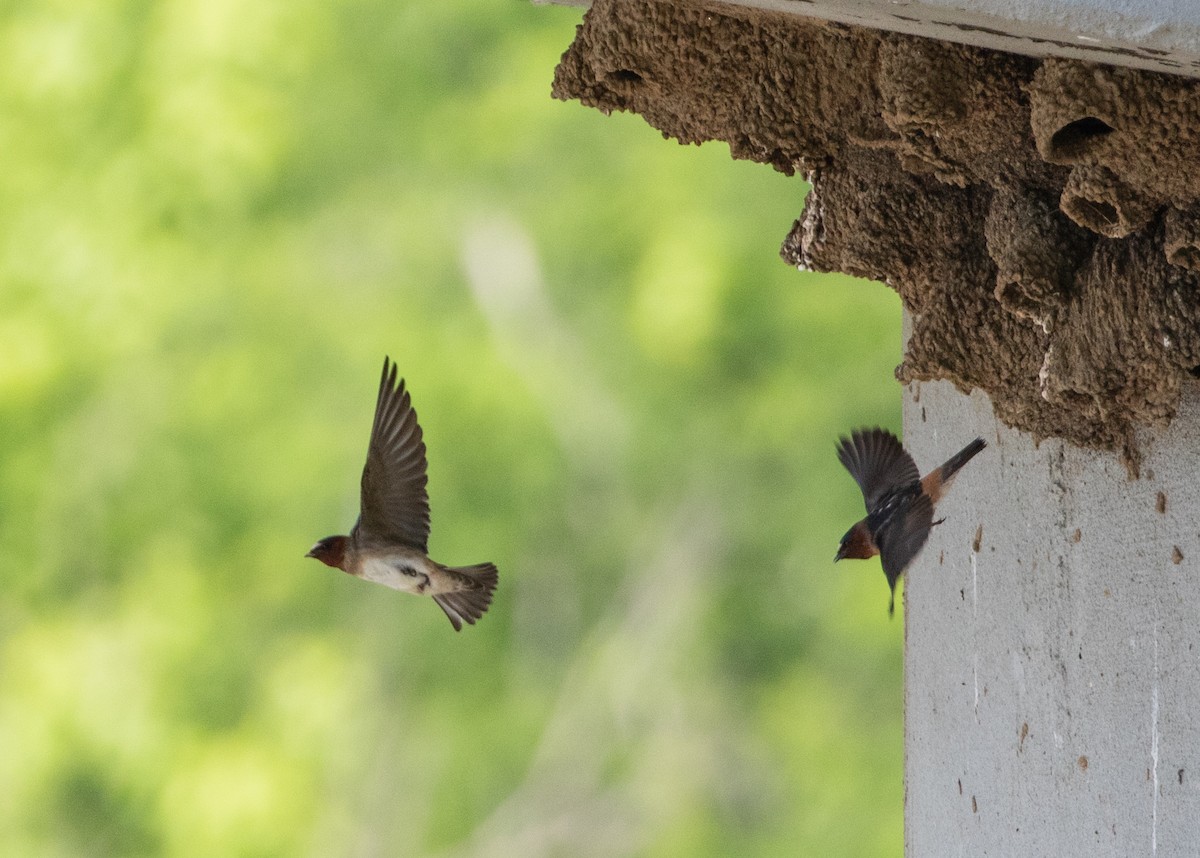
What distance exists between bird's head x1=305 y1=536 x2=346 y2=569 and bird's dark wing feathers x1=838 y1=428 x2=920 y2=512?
1503 millimetres

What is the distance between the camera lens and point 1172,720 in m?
2.93

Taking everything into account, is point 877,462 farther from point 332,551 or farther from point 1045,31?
point 1045,31

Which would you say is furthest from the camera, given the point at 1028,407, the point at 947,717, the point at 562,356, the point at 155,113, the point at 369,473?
the point at 562,356

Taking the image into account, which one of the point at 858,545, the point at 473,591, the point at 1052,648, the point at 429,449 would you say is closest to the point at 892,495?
the point at 858,545

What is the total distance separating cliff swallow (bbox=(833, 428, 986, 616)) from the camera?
382 centimetres

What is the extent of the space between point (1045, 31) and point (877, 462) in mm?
2441

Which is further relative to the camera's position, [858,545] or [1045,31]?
[858,545]

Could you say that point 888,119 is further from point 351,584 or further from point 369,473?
point 351,584

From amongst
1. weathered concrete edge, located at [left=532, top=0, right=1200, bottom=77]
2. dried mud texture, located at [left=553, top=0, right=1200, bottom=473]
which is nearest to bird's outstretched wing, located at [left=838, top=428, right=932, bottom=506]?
dried mud texture, located at [left=553, top=0, right=1200, bottom=473]

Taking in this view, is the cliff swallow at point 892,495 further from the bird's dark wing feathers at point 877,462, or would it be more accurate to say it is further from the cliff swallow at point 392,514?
the cliff swallow at point 392,514

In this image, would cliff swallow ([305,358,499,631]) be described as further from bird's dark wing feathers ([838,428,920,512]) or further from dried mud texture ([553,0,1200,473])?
dried mud texture ([553,0,1200,473])

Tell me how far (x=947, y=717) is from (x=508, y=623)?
12876mm

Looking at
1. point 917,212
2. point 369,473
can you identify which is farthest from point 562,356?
point 917,212

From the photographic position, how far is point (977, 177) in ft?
10.1
